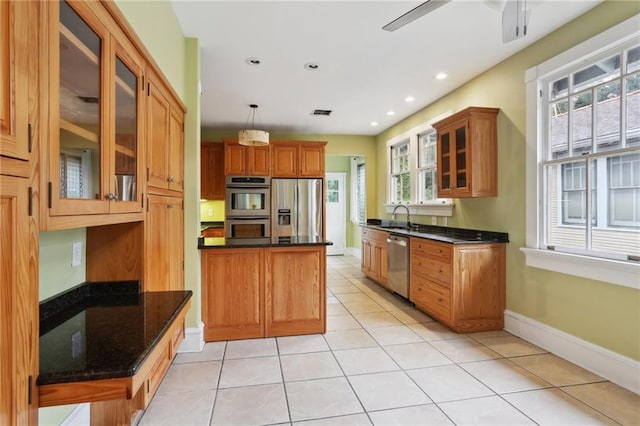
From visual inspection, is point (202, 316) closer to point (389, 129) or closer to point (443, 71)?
point (443, 71)

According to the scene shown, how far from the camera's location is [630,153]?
2.28m

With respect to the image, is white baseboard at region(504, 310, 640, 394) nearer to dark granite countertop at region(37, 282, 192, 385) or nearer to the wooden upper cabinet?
dark granite countertop at region(37, 282, 192, 385)

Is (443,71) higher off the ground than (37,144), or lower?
higher

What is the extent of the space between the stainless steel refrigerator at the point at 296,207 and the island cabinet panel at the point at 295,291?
265cm

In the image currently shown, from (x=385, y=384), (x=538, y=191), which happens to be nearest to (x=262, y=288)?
(x=385, y=384)

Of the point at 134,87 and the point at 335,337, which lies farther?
the point at 335,337

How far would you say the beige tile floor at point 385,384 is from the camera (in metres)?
1.93

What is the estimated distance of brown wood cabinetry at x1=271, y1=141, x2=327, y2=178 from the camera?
18.7ft

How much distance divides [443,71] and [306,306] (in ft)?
9.50

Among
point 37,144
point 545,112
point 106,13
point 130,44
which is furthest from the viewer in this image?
point 545,112

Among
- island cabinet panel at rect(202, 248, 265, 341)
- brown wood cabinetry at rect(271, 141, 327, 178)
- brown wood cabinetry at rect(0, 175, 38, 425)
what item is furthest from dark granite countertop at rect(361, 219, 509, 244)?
brown wood cabinetry at rect(0, 175, 38, 425)

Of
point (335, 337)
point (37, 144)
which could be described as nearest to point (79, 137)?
point (37, 144)

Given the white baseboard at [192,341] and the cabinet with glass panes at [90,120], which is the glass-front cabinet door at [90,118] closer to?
the cabinet with glass panes at [90,120]

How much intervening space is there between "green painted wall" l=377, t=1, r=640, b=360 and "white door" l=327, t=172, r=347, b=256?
13.7 feet
